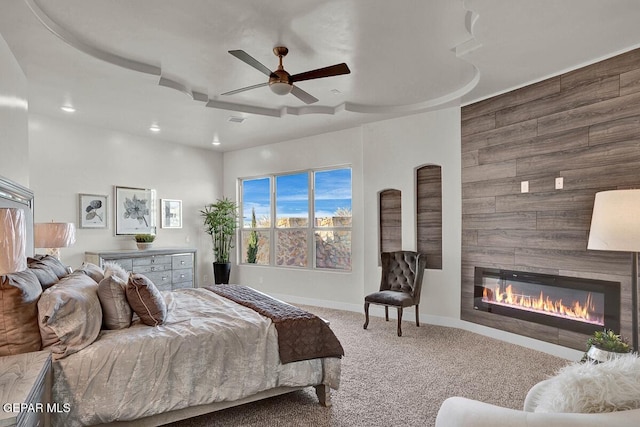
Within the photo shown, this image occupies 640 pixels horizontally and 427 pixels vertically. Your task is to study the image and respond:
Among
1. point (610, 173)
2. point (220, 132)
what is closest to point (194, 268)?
point (220, 132)

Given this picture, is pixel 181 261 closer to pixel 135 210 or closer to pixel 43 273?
pixel 135 210

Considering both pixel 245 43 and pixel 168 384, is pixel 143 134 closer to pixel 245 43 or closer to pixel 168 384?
pixel 245 43

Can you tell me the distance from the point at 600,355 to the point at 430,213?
9.96ft

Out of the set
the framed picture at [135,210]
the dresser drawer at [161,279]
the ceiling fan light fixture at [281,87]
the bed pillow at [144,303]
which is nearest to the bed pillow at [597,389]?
the bed pillow at [144,303]

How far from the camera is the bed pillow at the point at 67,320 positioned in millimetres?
2037

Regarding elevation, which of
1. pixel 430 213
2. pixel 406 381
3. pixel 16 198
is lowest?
pixel 406 381

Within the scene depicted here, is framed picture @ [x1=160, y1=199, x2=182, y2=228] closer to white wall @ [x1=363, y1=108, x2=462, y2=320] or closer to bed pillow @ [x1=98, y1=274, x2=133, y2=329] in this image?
white wall @ [x1=363, y1=108, x2=462, y2=320]

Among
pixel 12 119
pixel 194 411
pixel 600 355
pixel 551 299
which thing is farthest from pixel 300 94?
pixel 551 299

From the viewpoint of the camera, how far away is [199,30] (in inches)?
119

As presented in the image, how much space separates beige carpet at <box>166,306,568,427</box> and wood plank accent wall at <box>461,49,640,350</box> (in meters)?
0.57

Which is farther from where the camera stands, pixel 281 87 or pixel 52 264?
pixel 281 87

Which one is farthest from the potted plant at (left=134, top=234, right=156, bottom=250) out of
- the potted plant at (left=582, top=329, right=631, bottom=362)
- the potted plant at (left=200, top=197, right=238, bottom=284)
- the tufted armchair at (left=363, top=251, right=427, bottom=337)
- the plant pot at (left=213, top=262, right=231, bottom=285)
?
the potted plant at (left=582, top=329, right=631, bottom=362)

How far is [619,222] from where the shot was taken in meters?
2.46

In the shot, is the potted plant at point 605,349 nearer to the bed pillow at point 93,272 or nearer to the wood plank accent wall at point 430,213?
the wood plank accent wall at point 430,213
